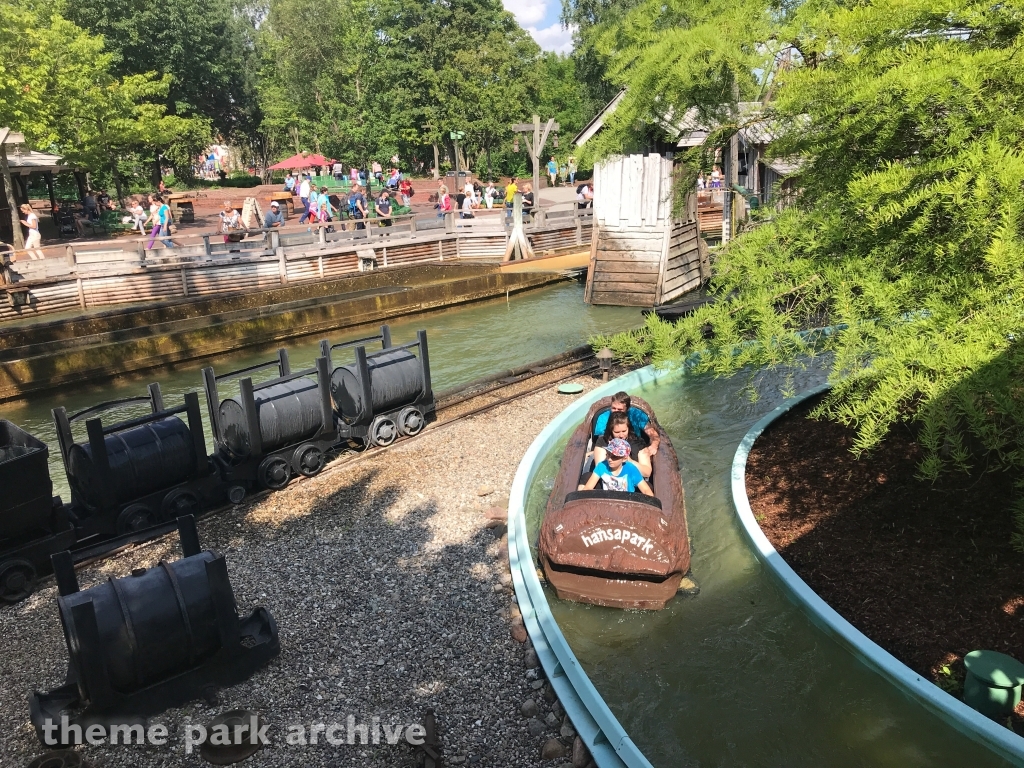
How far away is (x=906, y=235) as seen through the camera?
17.8 feet

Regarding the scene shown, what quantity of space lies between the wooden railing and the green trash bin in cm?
1986

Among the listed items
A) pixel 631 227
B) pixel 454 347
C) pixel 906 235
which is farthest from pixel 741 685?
pixel 631 227

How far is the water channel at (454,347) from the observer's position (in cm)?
1420

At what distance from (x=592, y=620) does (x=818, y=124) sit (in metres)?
4.58

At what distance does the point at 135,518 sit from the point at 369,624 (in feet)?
10.3

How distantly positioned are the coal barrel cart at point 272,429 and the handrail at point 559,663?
2491mm

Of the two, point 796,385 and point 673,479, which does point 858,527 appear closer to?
point 673,479

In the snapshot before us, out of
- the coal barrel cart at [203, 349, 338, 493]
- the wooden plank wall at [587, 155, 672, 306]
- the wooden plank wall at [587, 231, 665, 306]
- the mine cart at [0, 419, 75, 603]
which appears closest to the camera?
the mine cart at [0, 419, 75, 603]

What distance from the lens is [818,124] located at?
6285 millimetres

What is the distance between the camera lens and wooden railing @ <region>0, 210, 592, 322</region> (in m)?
20.1

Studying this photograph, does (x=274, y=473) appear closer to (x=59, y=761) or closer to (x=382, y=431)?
(x=382, y=431)

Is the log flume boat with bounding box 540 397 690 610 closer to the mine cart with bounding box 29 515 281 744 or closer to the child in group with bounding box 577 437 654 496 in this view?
the child in group with bounding box 577 437 654 496

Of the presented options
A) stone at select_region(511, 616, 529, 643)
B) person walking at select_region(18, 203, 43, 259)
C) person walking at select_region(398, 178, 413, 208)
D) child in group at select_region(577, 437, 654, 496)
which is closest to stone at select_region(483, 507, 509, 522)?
child in group at select_region(577, 437, 654, 496)

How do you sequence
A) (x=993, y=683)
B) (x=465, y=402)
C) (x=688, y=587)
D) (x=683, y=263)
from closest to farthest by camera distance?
1. (x=993, y=683)
2. (x=688, y=587)
3. (x=465, y=402)
4. (x=683, y=263)
